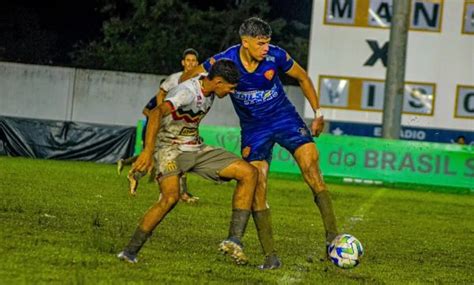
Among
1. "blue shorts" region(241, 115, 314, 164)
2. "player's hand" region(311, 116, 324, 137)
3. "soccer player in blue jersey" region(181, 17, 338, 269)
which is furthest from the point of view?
"player's hand" region(311, 116, 324, 137)

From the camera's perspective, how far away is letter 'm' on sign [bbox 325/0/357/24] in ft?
88.1

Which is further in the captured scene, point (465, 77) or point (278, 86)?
point (465, 77)

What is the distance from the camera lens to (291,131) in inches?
393

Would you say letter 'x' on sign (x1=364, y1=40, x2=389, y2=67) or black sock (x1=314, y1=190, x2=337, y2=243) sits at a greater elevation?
letter 'x' on sign (x1=364, y1=40, x2=389, y2=67)

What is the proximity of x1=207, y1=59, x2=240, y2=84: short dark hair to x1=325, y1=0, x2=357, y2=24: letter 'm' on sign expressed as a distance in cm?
1849

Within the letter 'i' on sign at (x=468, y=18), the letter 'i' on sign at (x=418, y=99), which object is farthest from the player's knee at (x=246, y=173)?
the letter 'i' on sign at (x=418, y=99)

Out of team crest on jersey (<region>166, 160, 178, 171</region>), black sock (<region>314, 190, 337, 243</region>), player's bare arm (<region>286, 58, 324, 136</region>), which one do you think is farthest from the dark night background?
team crest on jersey (<region>166, 160, 178, 171</region>)

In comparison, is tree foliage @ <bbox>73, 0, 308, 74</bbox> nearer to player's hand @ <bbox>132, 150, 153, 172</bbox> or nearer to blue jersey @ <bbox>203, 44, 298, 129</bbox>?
Answer: blue jersey @ <bbox>203, 44, 298, 129</bbox>

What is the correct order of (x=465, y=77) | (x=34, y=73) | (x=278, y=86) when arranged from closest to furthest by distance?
(x=278, y=86) < (x=465, y=77) < (x=34, y=73)

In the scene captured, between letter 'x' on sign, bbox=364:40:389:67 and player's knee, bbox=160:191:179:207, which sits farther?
letter 'x' on sign, bbox=364:40:389:67

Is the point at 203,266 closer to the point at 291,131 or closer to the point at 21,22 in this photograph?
the point at 291,131

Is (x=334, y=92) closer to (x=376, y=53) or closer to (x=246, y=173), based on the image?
(x=376, y=53)

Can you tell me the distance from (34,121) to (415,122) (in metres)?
9.11

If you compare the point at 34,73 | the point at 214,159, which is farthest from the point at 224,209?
the point at 34,73
